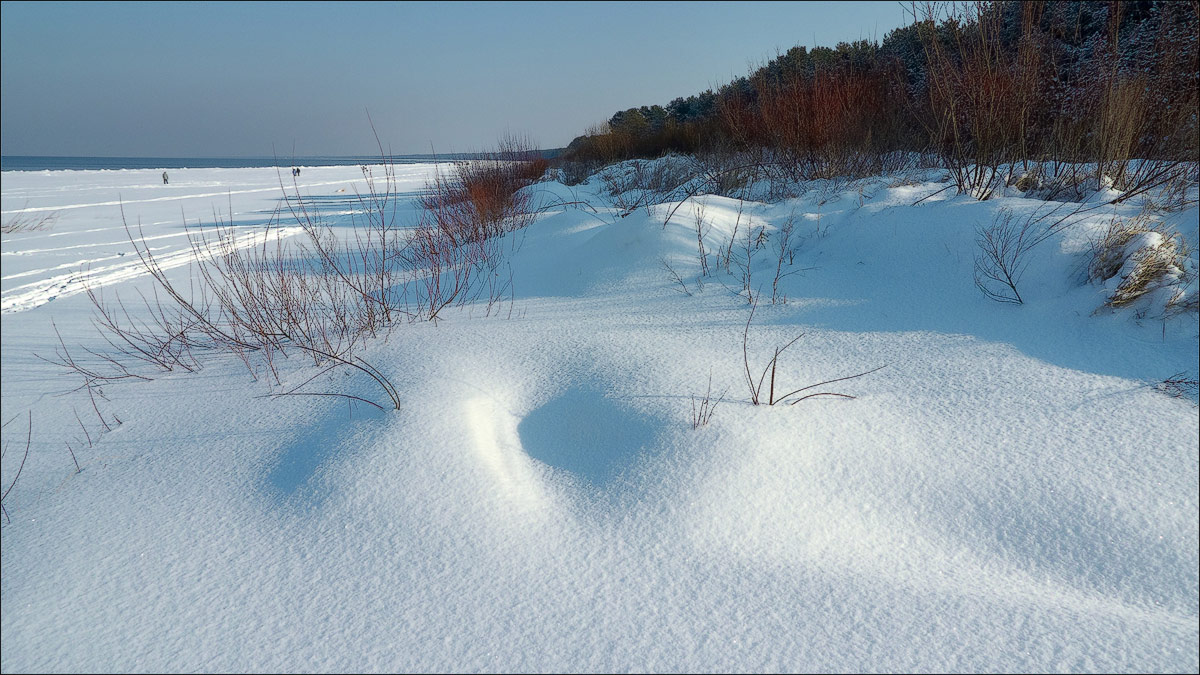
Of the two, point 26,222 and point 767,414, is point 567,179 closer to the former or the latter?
point 26,222

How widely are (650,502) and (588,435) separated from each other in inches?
15.8

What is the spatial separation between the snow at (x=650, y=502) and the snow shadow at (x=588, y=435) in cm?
1

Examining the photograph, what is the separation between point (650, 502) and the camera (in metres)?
1.50

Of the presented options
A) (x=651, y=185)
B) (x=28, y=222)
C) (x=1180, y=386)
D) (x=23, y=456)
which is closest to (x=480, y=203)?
(x=651, y=185)

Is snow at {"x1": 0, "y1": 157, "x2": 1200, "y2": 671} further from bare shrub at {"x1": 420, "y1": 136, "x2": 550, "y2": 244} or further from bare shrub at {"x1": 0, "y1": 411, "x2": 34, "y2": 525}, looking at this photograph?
bare shrub at {"x1": 420, "y1": 136, "x2": 550, "y2": 244}

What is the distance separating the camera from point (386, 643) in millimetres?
1115

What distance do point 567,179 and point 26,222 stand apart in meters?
9.34

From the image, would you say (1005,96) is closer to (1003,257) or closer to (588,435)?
(1003,257)

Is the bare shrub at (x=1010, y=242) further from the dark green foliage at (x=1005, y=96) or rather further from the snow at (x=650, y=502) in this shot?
the dark green foliage at (x=1005, y=96)

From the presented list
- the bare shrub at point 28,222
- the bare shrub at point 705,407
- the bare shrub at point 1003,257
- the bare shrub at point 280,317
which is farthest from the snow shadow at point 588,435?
the bare shrub at point 28,222

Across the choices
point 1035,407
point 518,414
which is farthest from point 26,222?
point 1035,407

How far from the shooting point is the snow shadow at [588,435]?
66.9 inches

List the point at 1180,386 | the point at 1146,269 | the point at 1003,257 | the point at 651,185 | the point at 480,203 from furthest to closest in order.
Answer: the point at 651,185 → the point at 480,203 → the point at 1003,257 → the point at 1146,269 → the point at 1180,386

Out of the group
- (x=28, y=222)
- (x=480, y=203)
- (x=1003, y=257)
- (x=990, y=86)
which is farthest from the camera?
(x=28, y=222)
